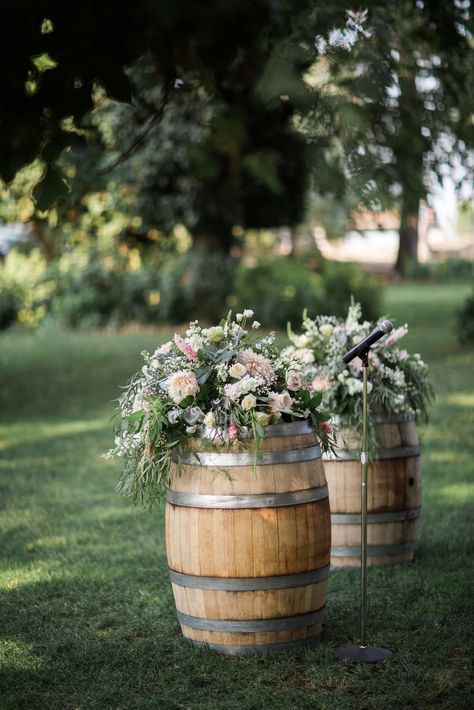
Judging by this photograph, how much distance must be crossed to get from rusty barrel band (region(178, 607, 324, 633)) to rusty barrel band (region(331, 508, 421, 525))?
48.7 inches

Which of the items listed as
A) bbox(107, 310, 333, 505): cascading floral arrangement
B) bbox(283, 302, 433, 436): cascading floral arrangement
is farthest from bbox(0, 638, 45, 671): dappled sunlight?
bbox(283, 302, 433, 436): cascading floral arrangement

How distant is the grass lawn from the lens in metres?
4.29

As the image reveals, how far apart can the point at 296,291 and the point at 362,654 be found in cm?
1625

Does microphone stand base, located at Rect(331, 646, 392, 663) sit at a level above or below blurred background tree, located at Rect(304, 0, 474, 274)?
below

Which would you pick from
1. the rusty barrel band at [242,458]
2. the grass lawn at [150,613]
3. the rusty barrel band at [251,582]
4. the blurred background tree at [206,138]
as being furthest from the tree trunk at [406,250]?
the rusty barrel band at [251,582]

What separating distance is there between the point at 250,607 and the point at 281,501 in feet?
1.75

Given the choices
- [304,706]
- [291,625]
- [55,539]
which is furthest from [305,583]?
[55,539]

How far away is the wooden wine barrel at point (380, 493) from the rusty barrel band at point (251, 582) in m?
1.31

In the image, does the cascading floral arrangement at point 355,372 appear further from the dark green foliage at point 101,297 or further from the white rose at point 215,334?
the dark green foliage at point 101,297

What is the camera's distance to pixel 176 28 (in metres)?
1.79

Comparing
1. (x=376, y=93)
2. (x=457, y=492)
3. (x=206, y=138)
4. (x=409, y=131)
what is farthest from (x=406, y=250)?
(x=376, y=93)

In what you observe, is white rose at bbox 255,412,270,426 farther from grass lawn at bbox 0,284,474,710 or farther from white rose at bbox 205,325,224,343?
grass lawn at bbox 0,284,474,710

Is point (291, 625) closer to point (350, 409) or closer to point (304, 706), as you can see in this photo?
point (304, 706)

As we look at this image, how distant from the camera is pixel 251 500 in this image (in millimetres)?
4465
